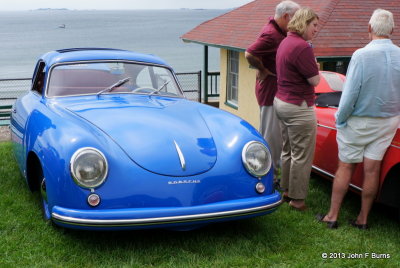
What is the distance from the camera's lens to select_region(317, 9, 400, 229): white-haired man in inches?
154

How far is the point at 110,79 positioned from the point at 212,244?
7.19ft

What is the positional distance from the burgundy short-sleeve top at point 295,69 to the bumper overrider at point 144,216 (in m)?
1.35

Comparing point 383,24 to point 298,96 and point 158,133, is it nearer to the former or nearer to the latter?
point 298,96

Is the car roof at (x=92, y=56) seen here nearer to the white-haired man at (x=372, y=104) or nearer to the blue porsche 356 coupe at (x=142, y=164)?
the blue porsche 356 coupe at (x=142, y=164)

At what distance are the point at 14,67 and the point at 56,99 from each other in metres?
50.9

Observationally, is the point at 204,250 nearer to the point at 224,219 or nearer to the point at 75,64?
the point at 224,219

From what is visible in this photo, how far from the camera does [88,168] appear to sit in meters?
3.45

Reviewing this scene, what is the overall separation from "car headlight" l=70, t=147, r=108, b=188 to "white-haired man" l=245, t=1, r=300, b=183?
228 cm

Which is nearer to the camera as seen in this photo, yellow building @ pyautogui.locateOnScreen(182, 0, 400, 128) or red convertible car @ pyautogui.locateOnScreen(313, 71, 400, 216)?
red convertible car @ pyautogui.locateOnScreen(313, 71, 400, 216)

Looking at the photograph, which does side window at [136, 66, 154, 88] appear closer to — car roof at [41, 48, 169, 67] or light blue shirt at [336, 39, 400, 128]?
car roof at [41, 48, 169, 67]

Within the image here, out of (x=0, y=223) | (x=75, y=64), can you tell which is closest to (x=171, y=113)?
(x=75, y=64)

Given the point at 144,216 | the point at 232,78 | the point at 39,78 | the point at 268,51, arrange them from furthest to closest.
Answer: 1. the point at 232,78
2. the point at 39,78
3. the point at 268,51
4. the point at 144,216

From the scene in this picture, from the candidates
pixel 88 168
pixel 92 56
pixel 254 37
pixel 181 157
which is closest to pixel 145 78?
pixel 92 56

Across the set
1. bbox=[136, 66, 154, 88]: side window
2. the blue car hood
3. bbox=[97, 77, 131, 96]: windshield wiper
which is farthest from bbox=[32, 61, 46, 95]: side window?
the blue car hood
